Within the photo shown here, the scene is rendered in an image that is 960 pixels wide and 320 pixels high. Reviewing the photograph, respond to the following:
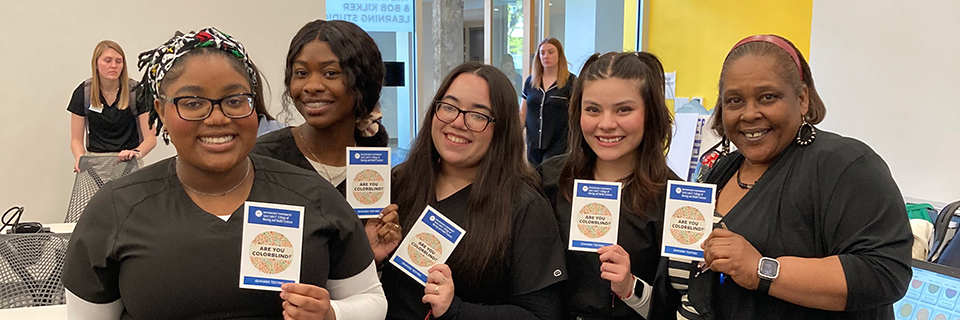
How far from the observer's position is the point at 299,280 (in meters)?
1.32

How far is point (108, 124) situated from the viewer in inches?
182

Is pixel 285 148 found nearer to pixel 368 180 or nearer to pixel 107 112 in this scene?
pixel 368 180

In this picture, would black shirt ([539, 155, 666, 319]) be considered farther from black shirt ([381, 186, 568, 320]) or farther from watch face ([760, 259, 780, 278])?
watch face ([760, 259, 780, 278])

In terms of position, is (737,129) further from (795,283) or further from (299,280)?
(299,280)

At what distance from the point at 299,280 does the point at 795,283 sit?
3.53ft

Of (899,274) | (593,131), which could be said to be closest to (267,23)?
(593,131)

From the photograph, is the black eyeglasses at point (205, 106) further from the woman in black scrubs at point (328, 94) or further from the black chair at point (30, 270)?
the black chair at point (30, 270)

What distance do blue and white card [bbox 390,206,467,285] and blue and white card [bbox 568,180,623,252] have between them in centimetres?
32

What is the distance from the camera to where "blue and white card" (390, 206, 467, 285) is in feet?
5.60

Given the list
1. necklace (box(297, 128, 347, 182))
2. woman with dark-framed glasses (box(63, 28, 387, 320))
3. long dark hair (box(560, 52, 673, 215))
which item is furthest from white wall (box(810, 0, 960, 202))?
woman with dark-framed glasses (box(63, 28, 387, 320))

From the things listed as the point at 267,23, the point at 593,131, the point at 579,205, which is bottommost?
the point at 579,205

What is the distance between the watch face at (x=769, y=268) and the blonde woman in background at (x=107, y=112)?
4440mm

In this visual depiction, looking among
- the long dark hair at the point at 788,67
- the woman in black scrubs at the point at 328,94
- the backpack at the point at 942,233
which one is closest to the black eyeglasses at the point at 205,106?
the woman in black scrubs at the point at 328,94

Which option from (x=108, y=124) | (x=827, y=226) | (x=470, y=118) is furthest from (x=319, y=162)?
Result: (x=108, y=124)
